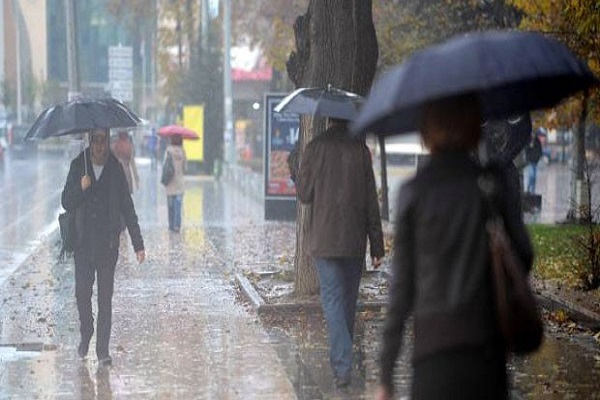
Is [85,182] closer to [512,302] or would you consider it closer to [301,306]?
[301,306]

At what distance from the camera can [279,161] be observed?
82.8ft

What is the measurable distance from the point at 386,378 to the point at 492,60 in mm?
1185

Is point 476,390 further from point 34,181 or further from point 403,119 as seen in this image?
point 34,181

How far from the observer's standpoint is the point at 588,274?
13242mm

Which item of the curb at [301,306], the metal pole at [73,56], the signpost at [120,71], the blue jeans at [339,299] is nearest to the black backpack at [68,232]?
the blue jeans at [339,299]

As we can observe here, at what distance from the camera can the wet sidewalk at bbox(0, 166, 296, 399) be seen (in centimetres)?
937

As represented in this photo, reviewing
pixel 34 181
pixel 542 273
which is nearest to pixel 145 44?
pixel 34 181

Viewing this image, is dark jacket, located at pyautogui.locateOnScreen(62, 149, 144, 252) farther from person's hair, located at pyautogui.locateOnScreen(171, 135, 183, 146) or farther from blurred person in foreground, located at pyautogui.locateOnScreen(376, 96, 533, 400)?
person's hair, located at pyautogui.locateOnScreen(171, 135, 183, 146)

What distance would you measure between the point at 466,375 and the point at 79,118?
6.53m

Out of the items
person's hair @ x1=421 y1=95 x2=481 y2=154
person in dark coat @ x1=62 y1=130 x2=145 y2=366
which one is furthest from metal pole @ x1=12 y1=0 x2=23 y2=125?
person's hair @ x1=421 y1=95 x2=481 y2=154

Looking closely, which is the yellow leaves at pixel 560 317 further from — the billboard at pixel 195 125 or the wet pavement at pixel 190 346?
the billboard at pixel 195 125

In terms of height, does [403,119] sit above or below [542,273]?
above

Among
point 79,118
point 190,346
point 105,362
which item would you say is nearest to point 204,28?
point 190,346

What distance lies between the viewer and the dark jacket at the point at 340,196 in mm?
8664
